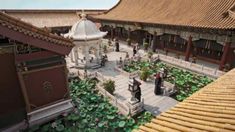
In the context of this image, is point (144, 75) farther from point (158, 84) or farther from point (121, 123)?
Answer: point (121, 123)

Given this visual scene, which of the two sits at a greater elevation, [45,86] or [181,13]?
[181,13]

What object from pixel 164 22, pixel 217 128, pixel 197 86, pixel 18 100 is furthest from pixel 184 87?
pixel 18 100

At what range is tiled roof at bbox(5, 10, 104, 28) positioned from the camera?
84.1ft

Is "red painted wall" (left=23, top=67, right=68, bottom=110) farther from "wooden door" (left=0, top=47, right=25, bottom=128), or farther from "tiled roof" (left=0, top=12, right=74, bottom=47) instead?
"tiled roof" (left=0, top=12, right=74, bottom=47)

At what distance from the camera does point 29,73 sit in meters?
7.15

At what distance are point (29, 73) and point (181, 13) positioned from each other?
14589 mm

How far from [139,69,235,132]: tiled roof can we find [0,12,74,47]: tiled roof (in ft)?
18.3

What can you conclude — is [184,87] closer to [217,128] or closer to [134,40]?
[217,128]

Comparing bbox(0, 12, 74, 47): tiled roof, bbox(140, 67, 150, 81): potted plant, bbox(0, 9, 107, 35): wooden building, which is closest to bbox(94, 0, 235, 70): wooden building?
bbox(140, 67, 150, 81): potted plant

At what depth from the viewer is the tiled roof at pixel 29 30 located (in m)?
5.86

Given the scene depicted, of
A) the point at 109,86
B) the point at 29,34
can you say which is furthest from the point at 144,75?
the point at 29,34

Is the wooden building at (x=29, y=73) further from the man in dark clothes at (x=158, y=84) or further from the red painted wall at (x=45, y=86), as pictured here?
the man in dark clothes at (x=158, y=84)

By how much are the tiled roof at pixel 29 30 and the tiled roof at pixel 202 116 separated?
5591mm

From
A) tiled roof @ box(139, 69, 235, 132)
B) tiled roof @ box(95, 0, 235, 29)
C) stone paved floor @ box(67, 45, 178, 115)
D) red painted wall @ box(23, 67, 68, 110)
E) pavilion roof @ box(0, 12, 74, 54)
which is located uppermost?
tiled roof @ box(95, 0, 235, 29)
